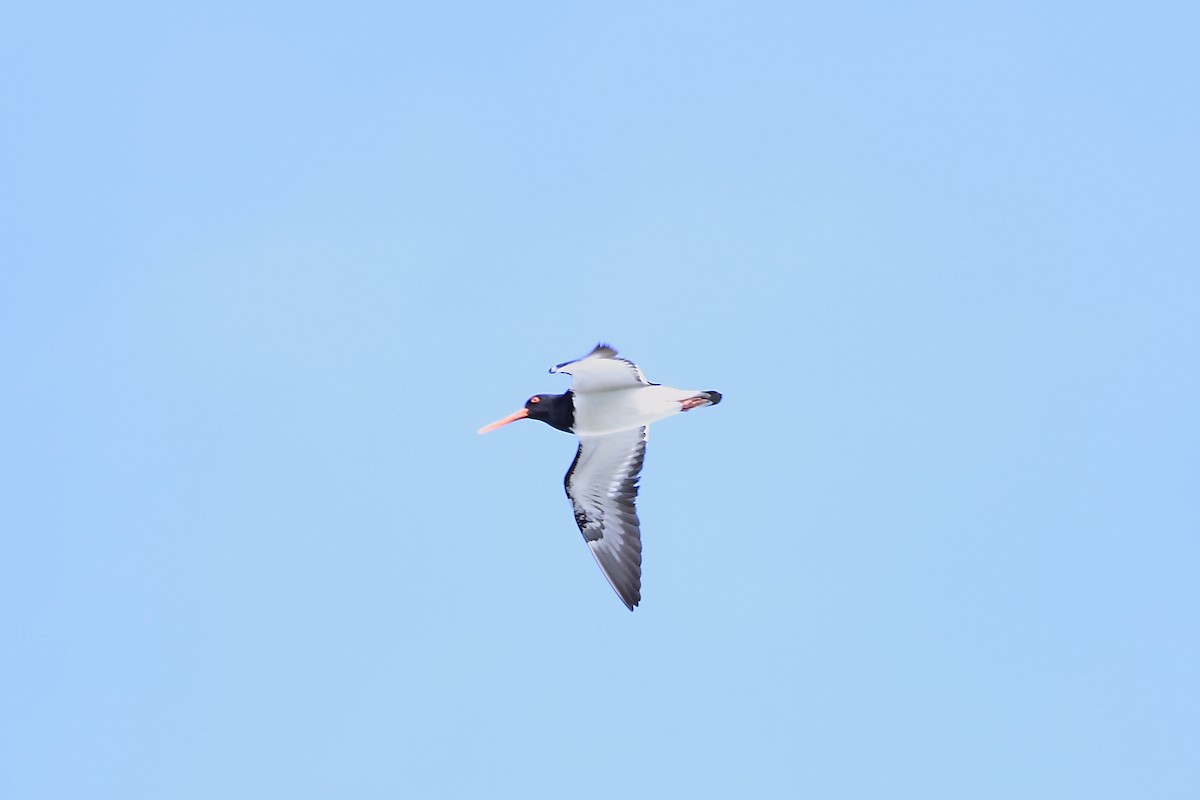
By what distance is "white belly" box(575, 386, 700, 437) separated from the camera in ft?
66.7

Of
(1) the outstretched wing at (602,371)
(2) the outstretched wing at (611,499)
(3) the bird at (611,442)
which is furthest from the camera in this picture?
(2) the outstretched wing at (611,499)

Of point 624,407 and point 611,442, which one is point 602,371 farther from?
point 611,442

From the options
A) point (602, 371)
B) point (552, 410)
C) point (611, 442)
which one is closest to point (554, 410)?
point (552, 410)

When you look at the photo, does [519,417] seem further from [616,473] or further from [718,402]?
[718,402]

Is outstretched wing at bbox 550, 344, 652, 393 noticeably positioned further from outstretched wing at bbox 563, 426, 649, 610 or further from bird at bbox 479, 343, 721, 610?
outstretched wing at bbox 563, 426, 649, 610

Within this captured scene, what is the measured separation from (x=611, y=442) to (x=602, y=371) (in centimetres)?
157

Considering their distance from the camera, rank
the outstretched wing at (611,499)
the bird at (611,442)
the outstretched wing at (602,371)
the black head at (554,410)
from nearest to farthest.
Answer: the outstretched wing at (602,371)
the bird at (611,442)
the black head at (554,410)
the outstretched wing at (611,499)

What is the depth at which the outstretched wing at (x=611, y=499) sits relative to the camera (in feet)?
68.6

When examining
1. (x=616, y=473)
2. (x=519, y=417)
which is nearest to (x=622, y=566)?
(x=616, y=473)

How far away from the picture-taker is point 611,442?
20938 millimetres

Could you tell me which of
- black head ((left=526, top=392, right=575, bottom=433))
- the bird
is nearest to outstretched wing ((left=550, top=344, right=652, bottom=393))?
the bird

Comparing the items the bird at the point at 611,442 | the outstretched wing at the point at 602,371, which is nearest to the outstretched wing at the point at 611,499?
the bird at the point at 611,442

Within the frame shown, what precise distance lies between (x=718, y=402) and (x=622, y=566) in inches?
106

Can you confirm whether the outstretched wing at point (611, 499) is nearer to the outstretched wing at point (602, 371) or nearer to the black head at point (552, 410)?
the black head at point (552, 410)
